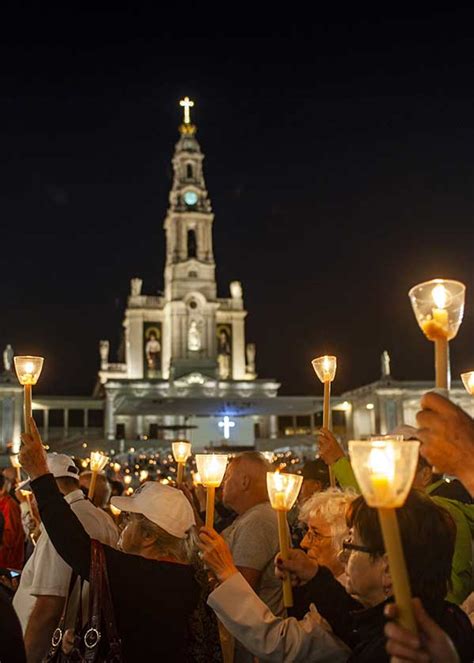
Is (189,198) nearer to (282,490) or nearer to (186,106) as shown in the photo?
(186,106)

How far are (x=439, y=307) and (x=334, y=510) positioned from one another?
221 centimetres

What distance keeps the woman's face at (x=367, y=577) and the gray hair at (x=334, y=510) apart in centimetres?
130

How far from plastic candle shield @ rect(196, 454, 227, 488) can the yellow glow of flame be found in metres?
1.85

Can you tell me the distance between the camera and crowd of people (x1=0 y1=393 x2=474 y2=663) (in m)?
2.69

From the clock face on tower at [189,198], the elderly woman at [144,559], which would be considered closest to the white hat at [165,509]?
the elderly woman at [144,559]

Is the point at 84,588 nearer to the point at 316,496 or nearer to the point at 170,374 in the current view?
the point at 316,496

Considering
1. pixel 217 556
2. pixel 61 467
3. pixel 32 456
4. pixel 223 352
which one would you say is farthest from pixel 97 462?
pixel 223 352

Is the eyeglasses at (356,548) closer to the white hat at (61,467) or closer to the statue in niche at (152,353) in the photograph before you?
the white hat at (61,467)

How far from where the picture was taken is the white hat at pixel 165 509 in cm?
399

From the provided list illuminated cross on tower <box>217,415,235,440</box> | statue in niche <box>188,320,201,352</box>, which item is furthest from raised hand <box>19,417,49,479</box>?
statue in niche <box>188,320,201,352</box>

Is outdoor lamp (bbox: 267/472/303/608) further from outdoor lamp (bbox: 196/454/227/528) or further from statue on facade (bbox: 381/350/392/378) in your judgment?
statue on facade (bbox: 381/350/392/378)

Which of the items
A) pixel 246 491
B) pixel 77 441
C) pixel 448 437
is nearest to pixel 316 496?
pixel 246 491

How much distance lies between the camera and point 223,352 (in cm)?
6544

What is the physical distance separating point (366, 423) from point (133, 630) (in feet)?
206
